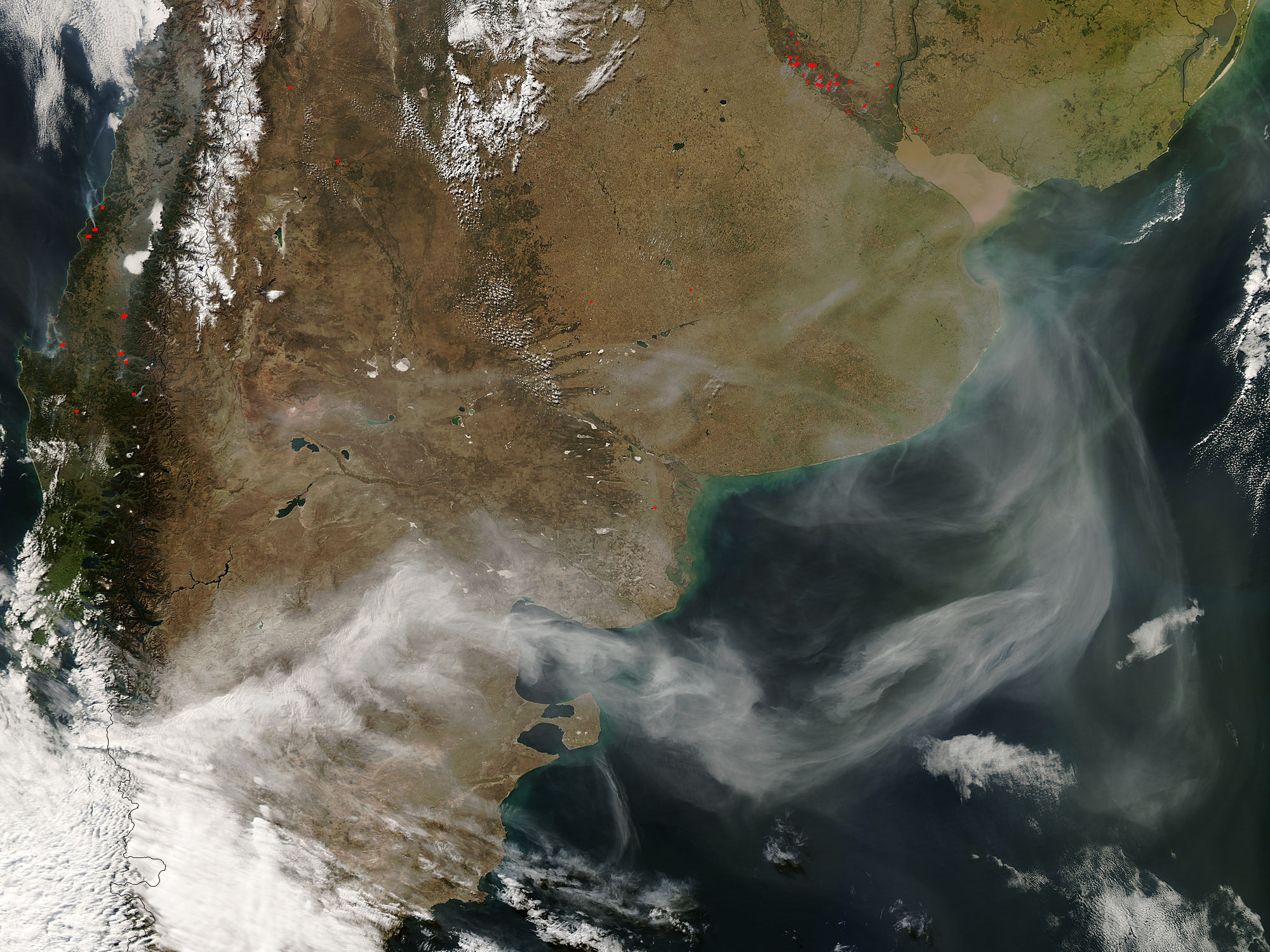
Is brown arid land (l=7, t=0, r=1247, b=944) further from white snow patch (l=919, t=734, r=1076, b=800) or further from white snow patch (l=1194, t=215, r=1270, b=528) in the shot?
white snow patch (l=919, t=734, r=1076, b=800)

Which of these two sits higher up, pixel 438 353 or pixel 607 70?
pixel 607 70

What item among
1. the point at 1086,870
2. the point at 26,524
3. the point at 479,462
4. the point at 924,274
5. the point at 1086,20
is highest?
the point at 1086,20

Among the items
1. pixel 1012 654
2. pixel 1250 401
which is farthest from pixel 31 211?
pixel 1250 401

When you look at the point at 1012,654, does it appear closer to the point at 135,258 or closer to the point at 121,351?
the point at 121,351

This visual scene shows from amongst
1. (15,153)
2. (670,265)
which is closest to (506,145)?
(670,265)

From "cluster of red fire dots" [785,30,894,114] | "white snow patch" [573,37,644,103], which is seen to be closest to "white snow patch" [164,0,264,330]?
"white snow patch" [573,37,644,103]

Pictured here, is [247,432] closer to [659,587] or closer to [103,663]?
[103,663]
